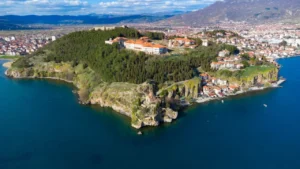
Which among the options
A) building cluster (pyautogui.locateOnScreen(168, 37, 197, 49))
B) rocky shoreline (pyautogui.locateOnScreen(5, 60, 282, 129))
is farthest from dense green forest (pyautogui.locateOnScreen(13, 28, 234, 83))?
building cluster (pyautogui.locateOnScreen(168, 37, 197, 49))

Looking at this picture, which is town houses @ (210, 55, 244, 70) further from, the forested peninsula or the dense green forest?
the dense green forest

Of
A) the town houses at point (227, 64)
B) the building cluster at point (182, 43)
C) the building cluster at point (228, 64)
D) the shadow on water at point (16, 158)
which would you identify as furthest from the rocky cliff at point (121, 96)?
the building cluster at point (182, 43)

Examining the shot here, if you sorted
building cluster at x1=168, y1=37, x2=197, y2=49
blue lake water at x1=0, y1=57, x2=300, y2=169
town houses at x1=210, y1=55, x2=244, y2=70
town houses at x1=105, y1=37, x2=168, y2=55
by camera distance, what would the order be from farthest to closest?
building cluster at x1=168, y1=37, x2=197, y2=49 → town houses at x1=105, y1=37, x2=168, y2=55 → town houses at x1=210, y1=55, x2=244, y2=70 → blue lake water at x1=0, y1=57, x2=300, y2=169

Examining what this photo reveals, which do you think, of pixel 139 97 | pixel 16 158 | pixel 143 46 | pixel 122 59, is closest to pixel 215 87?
pixel 139 97

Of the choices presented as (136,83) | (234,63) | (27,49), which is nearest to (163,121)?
(136,83)

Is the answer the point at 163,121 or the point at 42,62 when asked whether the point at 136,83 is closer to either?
the point at 163,121

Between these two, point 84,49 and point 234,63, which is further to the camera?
point 84,49

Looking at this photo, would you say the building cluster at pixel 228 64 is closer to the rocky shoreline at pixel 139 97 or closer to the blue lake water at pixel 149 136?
the rocky shoreline at pixel 139 97
